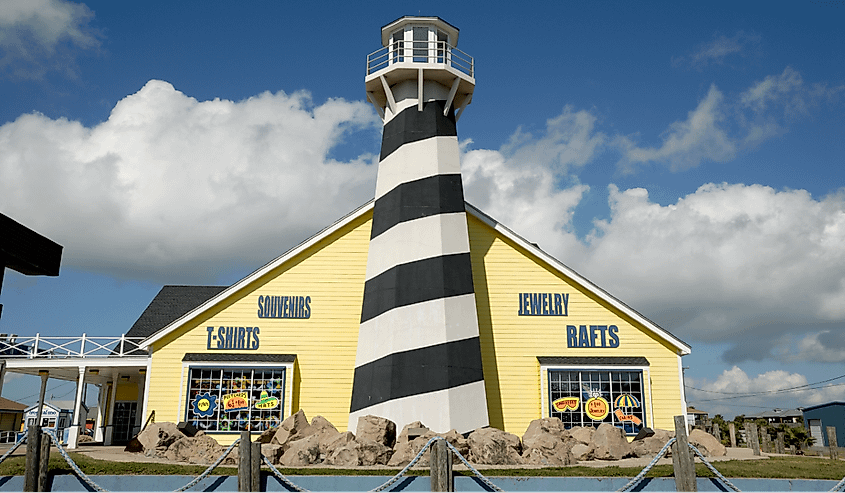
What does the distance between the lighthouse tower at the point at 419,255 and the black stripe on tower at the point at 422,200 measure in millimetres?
27

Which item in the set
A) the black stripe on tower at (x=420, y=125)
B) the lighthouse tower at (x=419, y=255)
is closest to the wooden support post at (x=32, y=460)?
the lighthouse tower at (x=419, y=255)

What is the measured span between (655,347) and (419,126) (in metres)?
9.32

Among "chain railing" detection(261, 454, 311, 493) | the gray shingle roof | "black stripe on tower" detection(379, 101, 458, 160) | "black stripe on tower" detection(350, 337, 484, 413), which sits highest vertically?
"black stripe on tower" detection(379, 101, 458, 160)

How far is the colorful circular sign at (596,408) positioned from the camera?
1800cm

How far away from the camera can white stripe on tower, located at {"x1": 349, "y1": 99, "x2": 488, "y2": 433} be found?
15406 millimetres

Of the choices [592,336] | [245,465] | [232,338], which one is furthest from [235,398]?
[592,336]

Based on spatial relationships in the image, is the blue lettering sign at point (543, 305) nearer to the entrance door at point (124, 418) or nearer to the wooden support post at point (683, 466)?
the wooden support post at point (683, 466)

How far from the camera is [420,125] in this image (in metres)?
17.7

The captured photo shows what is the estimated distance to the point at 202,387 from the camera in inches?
708

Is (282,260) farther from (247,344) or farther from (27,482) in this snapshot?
(27,482)

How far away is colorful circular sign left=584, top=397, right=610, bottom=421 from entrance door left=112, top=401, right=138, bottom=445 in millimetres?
18475

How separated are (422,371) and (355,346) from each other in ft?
12.7

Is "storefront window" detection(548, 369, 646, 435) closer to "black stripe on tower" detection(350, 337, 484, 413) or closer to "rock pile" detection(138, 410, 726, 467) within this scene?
"rock pile" detection(138, 410, 726, 467)

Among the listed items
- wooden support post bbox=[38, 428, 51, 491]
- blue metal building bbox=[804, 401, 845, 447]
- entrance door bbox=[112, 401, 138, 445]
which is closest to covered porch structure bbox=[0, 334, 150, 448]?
entrance door bbox=[112, 401, 138, 445]
